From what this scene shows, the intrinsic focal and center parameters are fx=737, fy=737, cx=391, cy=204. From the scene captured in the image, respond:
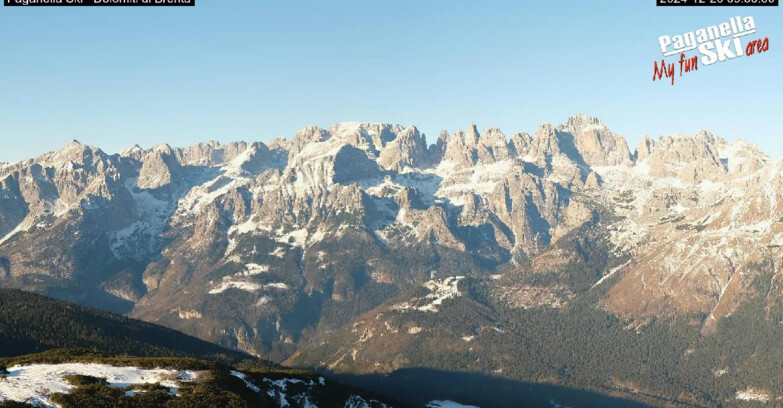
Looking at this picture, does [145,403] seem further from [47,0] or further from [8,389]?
[47,0]

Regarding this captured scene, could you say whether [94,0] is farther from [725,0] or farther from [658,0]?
[725,0]

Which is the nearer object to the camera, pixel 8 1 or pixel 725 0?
pixel 8 1

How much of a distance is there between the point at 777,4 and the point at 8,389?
22115cm

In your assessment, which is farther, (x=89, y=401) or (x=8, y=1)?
(x=89, y=401)

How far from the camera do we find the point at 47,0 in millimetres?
183750

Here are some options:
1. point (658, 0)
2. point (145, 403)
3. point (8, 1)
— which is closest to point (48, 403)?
point (145, 403)

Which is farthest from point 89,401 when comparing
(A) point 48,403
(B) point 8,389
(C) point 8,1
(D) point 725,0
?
(D) point 725,0

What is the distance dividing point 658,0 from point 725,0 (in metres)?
16.5

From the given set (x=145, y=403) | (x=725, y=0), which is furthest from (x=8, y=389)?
(x=725, y=0)

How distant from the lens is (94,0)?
181875mm

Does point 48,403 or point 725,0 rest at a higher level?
point 725,0

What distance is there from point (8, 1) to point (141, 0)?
30.5 m

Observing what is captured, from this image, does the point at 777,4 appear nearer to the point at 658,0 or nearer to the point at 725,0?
the point at 725,0

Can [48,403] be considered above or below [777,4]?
below
